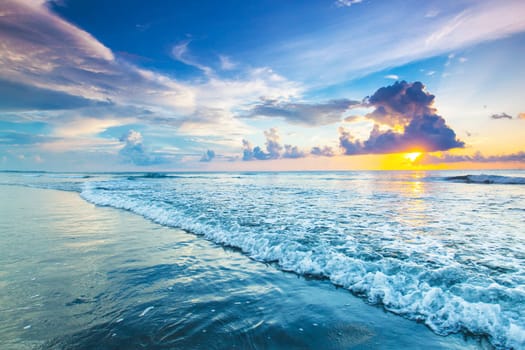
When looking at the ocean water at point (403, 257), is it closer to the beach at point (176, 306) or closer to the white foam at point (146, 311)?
the white foam at point (146, 311)

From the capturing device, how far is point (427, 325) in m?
4.41

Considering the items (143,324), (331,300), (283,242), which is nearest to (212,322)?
(143,324)

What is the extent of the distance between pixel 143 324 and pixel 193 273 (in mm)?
2313

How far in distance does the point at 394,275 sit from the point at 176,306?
450cm

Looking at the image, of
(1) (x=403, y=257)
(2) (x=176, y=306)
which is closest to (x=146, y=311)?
(2) (x=176, y=306)

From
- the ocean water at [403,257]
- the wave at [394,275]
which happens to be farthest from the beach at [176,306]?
the wave at [394,275]

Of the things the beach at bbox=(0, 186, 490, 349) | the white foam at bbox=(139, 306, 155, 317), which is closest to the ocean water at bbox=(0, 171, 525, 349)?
the white foam at bbox=(139, 306, 155, 317)

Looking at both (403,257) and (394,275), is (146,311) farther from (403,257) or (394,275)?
(403,257)

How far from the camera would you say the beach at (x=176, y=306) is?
3885mm

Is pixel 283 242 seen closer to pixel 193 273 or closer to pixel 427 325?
pixel 193 273

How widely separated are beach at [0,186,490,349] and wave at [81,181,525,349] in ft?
1.18

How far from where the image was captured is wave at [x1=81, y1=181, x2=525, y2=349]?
436 cm

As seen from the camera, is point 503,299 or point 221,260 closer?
point 503,299

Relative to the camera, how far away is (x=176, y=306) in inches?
191
